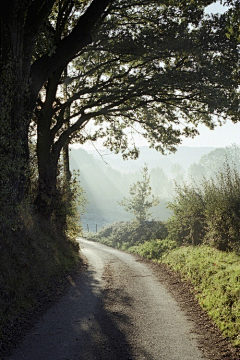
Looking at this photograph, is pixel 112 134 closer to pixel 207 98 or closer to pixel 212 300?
pixel 207 98

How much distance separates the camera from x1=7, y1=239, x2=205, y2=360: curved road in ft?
18.2

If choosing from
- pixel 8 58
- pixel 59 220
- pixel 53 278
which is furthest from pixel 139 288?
pixel 8 58

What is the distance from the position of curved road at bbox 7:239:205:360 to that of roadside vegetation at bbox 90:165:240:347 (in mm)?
866

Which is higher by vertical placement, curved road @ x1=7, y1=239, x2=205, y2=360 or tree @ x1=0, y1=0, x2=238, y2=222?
tree @ x1=0, y1=0, x2=238, y2=222

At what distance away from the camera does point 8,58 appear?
7.45 m

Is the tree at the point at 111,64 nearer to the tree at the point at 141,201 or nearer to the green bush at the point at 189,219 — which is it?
the green bush at the point at 189,219

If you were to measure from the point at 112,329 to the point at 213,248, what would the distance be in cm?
730

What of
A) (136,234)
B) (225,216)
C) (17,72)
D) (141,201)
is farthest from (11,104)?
(141,201)

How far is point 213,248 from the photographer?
12.8 m

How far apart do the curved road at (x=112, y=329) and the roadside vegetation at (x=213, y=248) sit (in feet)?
2.84

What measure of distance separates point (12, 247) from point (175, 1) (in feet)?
33.9

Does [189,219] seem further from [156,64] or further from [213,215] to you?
[156,64]

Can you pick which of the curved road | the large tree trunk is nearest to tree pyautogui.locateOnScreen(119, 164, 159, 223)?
the curved road

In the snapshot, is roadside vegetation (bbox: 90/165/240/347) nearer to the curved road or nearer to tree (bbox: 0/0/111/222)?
the curved road
